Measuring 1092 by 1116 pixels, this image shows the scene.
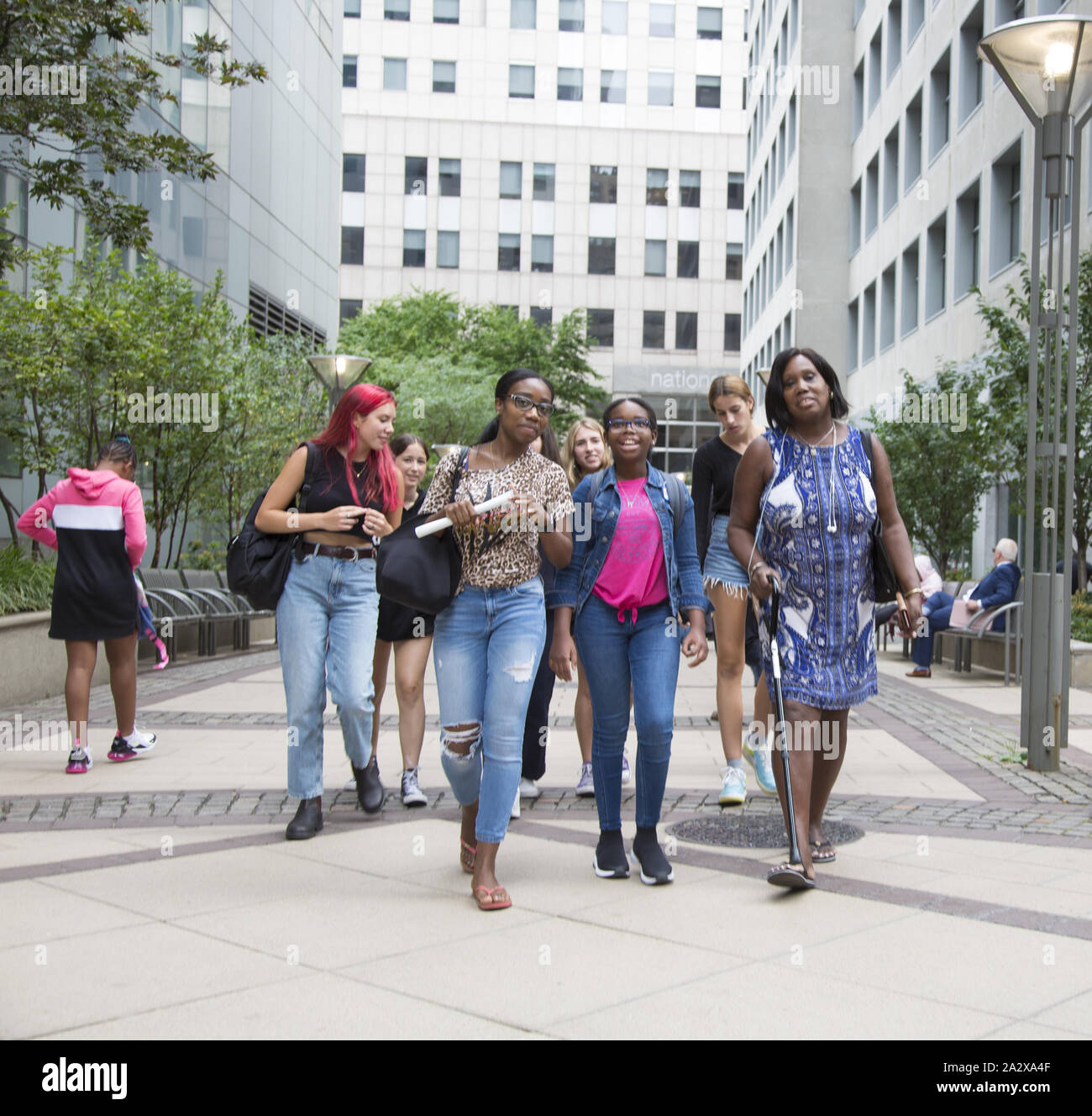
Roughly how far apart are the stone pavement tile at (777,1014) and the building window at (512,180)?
217 ft

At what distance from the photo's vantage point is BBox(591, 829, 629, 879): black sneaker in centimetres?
520

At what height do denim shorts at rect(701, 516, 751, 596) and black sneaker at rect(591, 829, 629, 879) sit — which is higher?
denim shorts at rect(701, 516, 751, 596)

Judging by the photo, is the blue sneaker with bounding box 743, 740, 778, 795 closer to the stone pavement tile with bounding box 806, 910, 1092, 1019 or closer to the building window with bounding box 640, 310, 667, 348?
the stone pavement tile with bounding box 806, 910, 1092, 1019

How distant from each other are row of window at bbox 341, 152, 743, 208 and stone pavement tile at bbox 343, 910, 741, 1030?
6533cm

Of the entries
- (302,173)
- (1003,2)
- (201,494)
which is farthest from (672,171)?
(201,494)

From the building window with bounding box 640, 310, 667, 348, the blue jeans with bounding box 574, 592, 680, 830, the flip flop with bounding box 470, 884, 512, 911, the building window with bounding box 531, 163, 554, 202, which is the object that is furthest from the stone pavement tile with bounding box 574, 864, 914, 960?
the building window with bounding box 531, 163, 554, 202

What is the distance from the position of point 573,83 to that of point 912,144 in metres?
40.2

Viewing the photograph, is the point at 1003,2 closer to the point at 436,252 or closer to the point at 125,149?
the point at 125,149

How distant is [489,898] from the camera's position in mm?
4699

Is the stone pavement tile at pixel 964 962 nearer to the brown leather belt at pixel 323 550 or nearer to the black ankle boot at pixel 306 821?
the black ankle boot at pixel 306 821

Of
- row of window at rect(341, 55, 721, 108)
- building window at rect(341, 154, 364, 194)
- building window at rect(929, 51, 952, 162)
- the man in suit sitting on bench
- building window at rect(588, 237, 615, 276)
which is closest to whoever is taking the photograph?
the man in suit sitting on bench

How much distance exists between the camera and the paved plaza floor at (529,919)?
357 centimetres

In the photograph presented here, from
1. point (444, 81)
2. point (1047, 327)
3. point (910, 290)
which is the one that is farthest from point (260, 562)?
point (444, 81)

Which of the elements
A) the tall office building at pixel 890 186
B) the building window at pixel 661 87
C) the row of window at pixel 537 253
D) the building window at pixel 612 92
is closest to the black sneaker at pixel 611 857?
the tall office building at pixel 890 186
